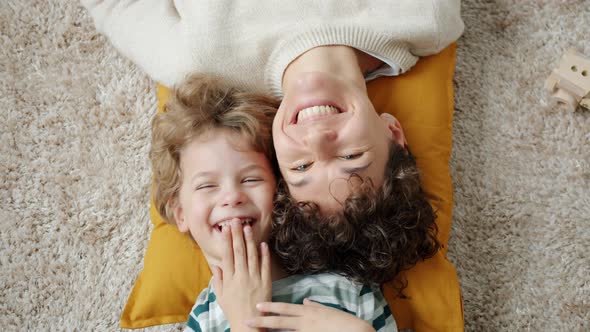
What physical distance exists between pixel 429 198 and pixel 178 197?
585 millimetres

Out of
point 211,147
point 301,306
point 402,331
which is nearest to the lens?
point 301,306

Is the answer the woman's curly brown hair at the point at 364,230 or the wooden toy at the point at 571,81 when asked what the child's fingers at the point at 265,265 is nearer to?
the woman's curly brown hair at the point at 364,230

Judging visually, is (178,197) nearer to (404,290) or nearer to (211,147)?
(211,147)

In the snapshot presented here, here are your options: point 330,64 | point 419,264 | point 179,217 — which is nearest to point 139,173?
point 179,217

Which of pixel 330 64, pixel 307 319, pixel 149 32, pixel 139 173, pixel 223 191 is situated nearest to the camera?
pixel 307 319

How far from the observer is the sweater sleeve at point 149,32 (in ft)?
4.57

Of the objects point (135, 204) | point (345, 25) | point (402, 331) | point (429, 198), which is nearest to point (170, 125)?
point (135, 204)

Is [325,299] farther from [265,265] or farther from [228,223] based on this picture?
[228,223]

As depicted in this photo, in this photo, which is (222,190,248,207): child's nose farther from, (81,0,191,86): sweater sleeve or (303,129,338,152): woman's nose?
(81,0,191,86): sweater sleeve

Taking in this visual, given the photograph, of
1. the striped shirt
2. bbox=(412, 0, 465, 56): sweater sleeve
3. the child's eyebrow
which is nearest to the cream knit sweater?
bbox=(412, 0, 465, 56): sweater sleeve

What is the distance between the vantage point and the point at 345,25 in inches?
52.2

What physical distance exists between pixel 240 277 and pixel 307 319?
0.54ft

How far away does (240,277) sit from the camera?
1149 millimetres

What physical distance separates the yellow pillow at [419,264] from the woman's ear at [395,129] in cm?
9
